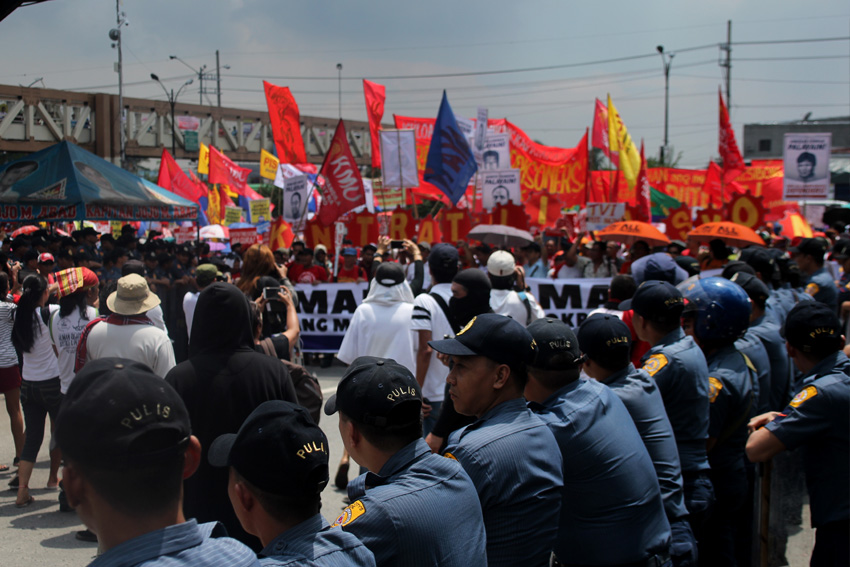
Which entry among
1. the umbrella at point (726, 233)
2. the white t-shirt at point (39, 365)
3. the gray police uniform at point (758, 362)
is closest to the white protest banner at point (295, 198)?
the umbrella at point (726, 233)

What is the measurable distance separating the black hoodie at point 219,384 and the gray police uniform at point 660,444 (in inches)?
62.0

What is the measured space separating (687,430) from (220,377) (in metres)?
2.28

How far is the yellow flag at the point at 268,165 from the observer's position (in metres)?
22.1

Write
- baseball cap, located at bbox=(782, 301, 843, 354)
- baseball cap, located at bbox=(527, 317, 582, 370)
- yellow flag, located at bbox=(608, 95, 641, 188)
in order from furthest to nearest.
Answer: yellow flag, located at bbox=(608, 95, 641, 188)
baseball cap, located at bbox=(782, 301, 843, 354)
baseball cap, located at bbox=(527, 317, 582, 370)

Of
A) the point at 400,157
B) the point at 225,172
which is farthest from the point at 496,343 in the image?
the point at 225,172

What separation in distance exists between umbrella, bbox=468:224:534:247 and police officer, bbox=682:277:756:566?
822cm

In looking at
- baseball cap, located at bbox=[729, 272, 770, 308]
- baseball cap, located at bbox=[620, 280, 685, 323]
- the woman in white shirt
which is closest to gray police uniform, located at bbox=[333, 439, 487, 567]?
baseball cap, located at bbox=[620, 280, 685, 323]

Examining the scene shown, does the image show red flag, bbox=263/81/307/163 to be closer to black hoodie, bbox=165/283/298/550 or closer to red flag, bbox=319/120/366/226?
red flag, bbox=319/120/366/226

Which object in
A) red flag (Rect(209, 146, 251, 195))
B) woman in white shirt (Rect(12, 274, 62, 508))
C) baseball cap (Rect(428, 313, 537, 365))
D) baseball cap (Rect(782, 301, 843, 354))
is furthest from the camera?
red flag (Rect(209, 146, 251, 195))

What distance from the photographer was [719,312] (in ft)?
13.0

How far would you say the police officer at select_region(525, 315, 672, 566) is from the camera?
268 cm

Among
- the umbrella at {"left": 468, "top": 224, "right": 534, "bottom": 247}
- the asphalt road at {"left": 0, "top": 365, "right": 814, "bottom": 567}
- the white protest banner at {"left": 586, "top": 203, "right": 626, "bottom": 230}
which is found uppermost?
the white protest banner at {"left": 586, "top": 203, "right": 626, "bottom": 230}

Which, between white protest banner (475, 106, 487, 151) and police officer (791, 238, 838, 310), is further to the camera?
white protest banner (475, 106, 487, 151)

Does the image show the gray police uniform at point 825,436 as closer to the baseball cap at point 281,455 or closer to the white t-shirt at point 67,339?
the baseball cap at point 281,455
